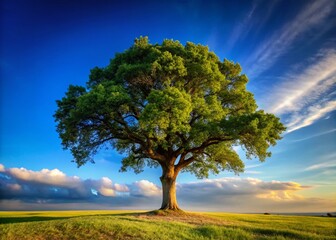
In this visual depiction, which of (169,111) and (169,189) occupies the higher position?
(169,111)

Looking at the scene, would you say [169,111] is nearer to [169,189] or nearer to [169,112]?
[169,112]

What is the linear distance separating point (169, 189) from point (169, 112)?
9872 millimetres

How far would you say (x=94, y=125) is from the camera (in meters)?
30.6

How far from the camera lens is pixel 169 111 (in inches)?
1073

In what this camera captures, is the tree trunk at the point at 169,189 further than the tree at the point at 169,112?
Yes

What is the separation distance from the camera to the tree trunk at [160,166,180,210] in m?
32.2

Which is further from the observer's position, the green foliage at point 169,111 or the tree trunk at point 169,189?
the tree trunk at point 169,189

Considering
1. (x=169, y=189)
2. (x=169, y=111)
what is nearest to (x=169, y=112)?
(x=169, y=111)

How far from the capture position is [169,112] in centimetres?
2706

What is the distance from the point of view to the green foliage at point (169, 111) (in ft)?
90.6

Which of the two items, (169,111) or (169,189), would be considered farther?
(169,189)

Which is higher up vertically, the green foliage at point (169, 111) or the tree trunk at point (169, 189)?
the green foliage at point (169, 111)

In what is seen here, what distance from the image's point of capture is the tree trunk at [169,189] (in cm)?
3219

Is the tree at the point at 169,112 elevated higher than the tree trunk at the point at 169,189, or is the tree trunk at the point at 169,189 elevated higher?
the tree at the point at 169,112
